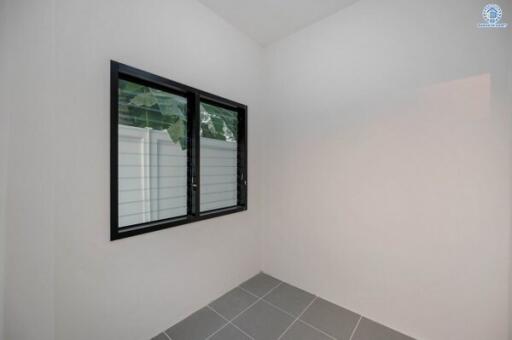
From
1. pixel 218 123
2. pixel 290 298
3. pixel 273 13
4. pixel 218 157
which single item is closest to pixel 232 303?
pixel 290 298

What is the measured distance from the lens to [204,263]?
1792 mm

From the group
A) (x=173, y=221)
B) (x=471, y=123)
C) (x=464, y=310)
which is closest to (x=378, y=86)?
(x=471, y=123)

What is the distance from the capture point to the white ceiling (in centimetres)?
176

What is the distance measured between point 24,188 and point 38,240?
0.28 metres

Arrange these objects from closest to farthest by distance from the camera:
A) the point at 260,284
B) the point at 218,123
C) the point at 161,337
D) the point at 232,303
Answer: the point at 161,337, the point at 232,303, the point at 218,123, the point at 260,284

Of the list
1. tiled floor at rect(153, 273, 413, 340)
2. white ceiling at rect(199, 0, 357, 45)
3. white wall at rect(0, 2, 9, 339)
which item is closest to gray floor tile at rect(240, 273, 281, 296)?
tiled floor at rect(153, 273, 413, 340)

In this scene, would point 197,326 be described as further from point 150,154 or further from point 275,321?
point 150,154

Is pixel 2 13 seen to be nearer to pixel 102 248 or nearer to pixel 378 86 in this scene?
pixel 102 248

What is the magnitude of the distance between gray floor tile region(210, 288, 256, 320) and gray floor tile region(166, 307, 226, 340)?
73 millimetres

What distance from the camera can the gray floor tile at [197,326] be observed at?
148 centimetres

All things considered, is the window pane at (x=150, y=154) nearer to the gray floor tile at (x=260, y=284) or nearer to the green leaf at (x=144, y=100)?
the green leaf at (x=144, y=100)

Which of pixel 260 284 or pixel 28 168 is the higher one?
pixel 28 168

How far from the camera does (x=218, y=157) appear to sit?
2.08m

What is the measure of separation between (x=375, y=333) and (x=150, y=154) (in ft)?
7.47
